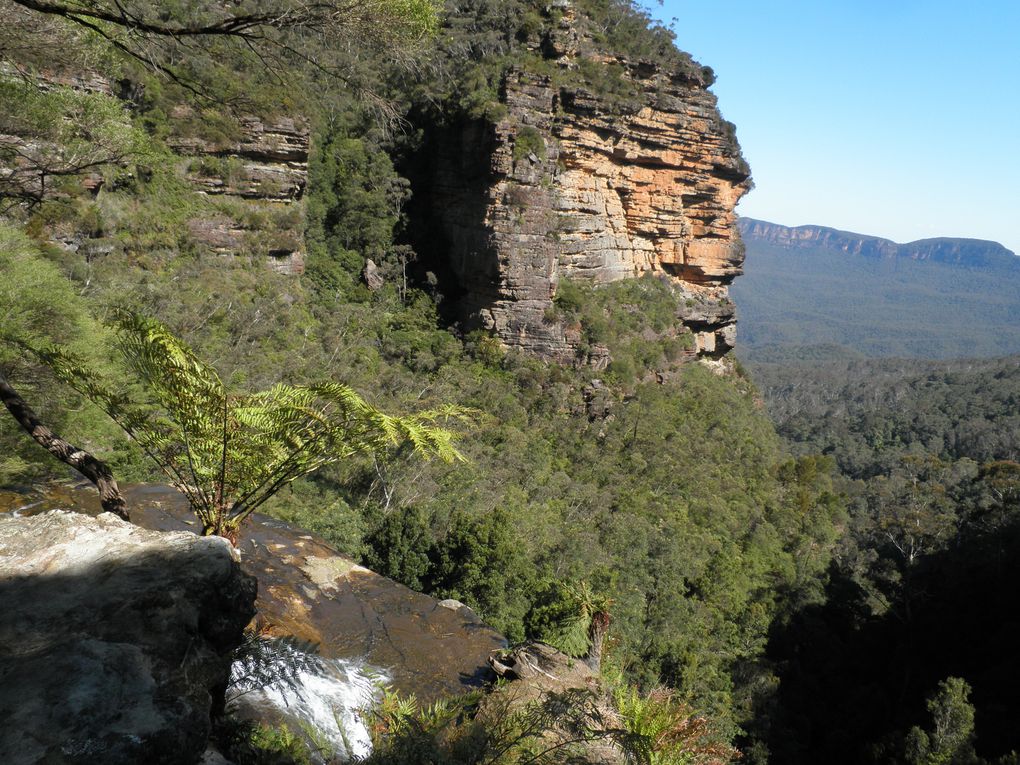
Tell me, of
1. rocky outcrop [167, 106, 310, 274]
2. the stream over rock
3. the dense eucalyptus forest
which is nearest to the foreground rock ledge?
the stream over rock

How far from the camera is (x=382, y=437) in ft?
16.6

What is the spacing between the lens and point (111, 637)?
2709 millimetres

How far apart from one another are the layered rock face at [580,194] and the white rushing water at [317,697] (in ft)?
69.4

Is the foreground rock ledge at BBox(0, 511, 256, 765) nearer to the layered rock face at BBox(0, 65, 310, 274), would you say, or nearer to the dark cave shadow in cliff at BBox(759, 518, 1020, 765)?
the dark cave shadow in cliff at BBox(759, 518, 1020, 765)

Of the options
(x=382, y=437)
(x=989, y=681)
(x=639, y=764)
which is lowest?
(x=989, y=681)

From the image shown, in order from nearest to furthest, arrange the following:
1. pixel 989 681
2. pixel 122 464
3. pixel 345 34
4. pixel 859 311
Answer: pixel 345 34 → pixel 122 464 → pixel 989 681 → pixel 859 311

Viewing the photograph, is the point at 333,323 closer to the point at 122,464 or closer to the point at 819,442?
the point at 122,464

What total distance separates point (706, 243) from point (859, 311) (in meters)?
181

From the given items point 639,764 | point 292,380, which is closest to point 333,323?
point 292,380

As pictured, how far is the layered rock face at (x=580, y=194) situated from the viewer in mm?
25719

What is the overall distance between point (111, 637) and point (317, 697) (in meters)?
2.94

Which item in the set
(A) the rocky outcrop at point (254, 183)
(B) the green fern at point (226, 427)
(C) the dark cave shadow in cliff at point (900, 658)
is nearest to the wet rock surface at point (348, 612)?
(B) the green fern at point (226, 427)

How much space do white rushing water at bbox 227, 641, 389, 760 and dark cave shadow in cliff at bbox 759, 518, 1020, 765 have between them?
1211 centimetres

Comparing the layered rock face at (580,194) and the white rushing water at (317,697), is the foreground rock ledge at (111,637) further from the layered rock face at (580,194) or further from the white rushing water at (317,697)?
the layered rock face at (580,194)
